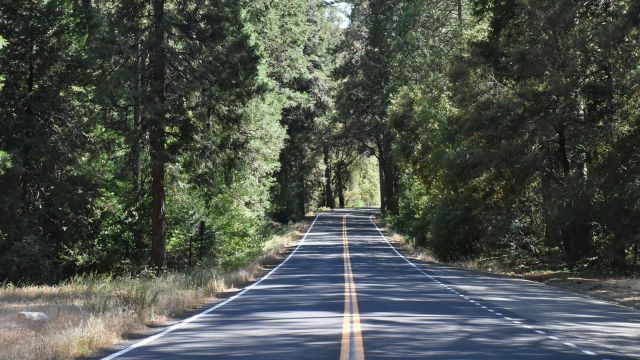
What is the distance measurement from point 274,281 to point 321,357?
14961mm

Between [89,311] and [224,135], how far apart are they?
53.0 ft

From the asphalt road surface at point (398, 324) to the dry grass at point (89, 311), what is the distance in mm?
705

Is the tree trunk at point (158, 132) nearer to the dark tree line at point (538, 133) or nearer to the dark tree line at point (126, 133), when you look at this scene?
the dark tree line at point (126, 133)

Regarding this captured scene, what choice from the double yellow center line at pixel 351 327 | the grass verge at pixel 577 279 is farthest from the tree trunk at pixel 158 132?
the grass verge at pixel 577 279

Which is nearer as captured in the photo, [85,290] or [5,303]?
[5,303]

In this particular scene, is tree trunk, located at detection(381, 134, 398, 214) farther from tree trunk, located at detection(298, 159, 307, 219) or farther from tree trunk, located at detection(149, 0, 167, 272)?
tree trunk, located at detection(149, 0, 167, 272)

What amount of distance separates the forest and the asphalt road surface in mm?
6098

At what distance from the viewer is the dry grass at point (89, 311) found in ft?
33.4

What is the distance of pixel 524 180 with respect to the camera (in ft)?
96.8

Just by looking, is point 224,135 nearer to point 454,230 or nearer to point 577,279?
point 577,279

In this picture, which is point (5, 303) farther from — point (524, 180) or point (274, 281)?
point (524, 180)

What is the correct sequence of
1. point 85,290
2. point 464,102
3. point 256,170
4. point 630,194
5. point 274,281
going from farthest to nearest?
point 256,170
point 464,102
point 274,281
point 630,194
point 85,290

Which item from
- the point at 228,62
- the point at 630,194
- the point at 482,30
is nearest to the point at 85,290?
the point at 228,62

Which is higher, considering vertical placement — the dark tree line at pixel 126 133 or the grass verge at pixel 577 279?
the dark tree line at pixel 126 133
